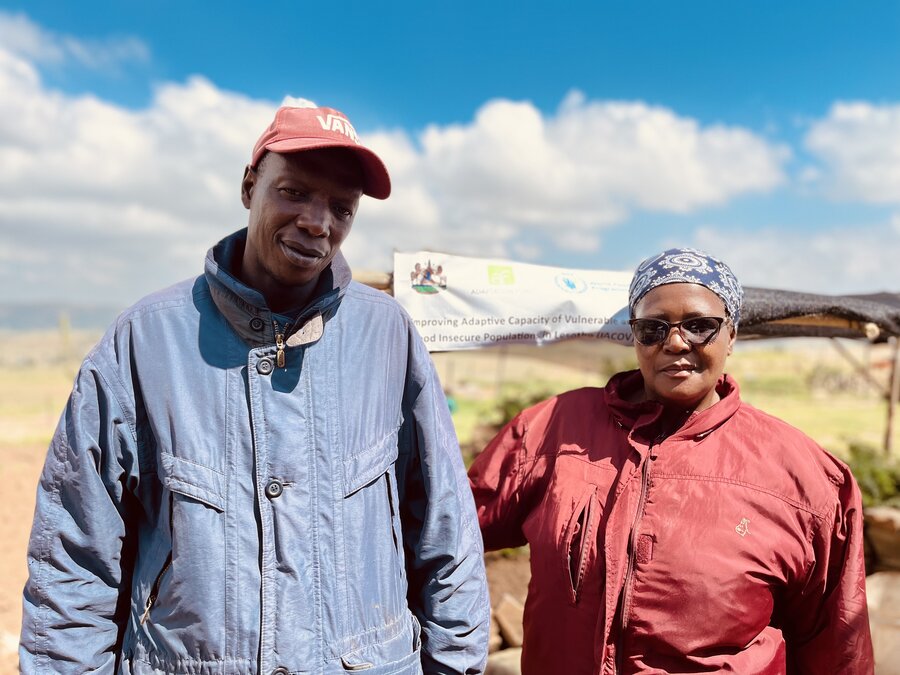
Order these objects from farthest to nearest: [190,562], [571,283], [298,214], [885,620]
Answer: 1. [885,620]
2. [571,283]
3. [298,214]
4. [190,562]

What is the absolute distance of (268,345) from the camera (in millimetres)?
1594

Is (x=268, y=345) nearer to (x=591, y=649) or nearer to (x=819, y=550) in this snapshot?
(x=591, y=649)

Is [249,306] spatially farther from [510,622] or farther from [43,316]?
[43,316]

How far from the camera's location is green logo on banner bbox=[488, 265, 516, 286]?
9.37 ft

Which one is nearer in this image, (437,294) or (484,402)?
(437,294)

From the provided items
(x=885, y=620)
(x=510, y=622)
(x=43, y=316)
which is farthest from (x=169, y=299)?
(x=43, y=316)

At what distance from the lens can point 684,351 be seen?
214 centimetres

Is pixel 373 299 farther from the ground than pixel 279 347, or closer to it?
farther from the ground

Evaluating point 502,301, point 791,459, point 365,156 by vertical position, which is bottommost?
point 791,459

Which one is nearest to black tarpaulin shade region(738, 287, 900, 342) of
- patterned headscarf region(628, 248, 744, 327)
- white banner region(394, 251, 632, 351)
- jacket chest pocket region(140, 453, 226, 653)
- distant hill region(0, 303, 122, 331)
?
white banner region(394, 251, 632, 351)

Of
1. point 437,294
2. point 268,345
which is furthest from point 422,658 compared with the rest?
point 437,294

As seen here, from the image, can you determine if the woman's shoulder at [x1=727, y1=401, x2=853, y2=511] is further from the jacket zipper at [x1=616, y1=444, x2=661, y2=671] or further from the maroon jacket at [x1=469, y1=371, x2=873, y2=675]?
the jacket zipper at [x1=616, y1=444, x2=661, y2=671]

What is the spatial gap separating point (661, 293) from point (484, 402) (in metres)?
23.8

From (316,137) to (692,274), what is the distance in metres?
1.23
